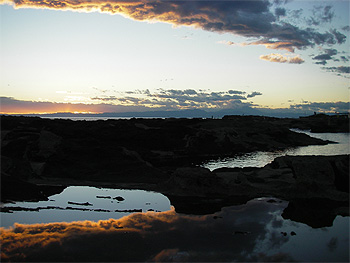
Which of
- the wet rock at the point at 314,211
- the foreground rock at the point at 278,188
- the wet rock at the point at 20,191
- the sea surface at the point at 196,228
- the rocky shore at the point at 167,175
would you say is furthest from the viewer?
the rocky shore at the point at 167,175

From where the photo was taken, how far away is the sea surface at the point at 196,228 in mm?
14523

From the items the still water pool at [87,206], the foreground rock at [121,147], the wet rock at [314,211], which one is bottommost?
the still water pool at [87,206]

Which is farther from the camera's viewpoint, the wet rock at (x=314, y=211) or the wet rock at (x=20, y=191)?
the wet rock at (x=20, y=191)

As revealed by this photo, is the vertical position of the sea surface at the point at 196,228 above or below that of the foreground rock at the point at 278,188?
below

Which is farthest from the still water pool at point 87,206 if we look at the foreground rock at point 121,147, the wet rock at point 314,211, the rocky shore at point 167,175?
the wet rock at point 314,211

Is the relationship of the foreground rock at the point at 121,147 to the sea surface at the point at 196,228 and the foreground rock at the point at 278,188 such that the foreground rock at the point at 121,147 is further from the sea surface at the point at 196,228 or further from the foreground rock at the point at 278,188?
the sea surface at the point at 196,228

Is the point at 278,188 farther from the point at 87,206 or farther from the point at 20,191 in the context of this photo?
the point at 20,191

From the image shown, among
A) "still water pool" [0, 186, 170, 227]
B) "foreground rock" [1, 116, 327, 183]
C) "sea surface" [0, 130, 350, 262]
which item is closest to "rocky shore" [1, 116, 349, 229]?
"foreground rock" [1, 116, 327, 183]

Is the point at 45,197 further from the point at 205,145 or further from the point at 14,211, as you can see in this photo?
the point at 205,145

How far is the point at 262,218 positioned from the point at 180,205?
597 cm

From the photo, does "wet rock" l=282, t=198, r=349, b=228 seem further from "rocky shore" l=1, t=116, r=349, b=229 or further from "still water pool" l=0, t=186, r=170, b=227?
"still water pool" l=0, t=186, r=170, b=227

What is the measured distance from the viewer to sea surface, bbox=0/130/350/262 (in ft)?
47.6

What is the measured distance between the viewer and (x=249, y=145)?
2638 inches

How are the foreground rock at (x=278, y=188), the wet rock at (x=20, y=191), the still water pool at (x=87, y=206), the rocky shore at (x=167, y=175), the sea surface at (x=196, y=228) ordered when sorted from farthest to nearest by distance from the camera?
the rocky shore at (x=167, y=175) < the wet rock at (x=20, y=191) < the foreground rock at (x=278, y=188) < the still water pool at (x=87, y=206) < the sea surface at (x=196, y=228)
